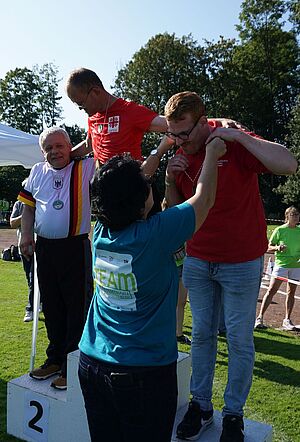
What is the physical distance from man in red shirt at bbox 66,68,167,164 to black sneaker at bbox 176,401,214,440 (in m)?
1.52

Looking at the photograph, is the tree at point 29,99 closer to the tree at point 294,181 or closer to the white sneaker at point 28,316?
the tree at point 294,181

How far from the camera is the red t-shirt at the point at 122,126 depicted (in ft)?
9.43

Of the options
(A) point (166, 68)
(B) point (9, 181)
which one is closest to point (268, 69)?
(A) point (166, 68)

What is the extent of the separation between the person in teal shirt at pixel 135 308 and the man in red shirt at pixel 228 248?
57 centimetres

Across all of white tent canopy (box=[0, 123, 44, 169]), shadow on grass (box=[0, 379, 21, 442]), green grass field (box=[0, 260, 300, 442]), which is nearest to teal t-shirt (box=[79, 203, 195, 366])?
shadow on grass (box=[0, 379, 21, 442])

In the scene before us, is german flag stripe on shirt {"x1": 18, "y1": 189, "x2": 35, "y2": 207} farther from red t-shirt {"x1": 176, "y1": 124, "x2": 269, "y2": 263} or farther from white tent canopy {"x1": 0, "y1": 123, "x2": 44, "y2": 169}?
white tent canopy {"x1": 0, "y1": 123, "x2": 44, "y2": 169}

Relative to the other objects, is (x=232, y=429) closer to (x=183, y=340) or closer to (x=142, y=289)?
(x=142, y=289)

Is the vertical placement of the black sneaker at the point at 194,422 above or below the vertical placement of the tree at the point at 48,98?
below

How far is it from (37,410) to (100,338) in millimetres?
1613

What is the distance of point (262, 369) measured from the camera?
480cm

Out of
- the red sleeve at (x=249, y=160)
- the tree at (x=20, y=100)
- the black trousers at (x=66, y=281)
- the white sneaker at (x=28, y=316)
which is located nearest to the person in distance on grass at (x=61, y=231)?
the black trousers at (x=66, y=281)

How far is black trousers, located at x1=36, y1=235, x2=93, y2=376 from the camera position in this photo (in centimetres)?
315

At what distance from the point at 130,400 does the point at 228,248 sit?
0.99 m

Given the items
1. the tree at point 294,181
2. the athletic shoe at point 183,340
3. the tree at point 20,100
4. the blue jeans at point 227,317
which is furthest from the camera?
the tree at point 20,100
